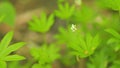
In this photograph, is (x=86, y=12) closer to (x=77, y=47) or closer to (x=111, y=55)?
(x=111, y=55)

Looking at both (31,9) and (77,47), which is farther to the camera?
(31,9)

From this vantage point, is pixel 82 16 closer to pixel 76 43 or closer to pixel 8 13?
pixel 76 43

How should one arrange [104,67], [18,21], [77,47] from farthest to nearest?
[18,21]
[104,67]
[77,47]

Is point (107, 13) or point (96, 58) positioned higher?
point (96, 58)

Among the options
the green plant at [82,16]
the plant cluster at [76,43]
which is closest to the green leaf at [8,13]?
the plant cluster at [76,43]

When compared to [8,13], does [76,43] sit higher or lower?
higher

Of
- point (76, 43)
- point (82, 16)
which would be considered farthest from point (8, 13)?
point (76, 43)

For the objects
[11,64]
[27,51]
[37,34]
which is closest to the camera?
[11,64]

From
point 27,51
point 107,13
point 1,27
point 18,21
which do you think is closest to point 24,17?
point 18,21

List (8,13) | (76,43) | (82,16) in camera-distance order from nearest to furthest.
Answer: (76,43)
(82,16)
(8,13)
